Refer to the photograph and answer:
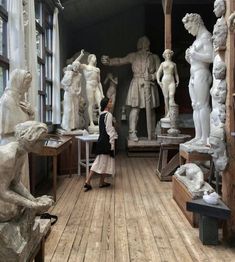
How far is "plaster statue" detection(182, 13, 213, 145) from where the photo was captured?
4250 millimetres

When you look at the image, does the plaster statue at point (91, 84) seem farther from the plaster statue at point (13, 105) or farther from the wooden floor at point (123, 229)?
the plaster statue at point (13, 105)

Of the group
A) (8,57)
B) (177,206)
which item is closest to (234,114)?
(177,206)

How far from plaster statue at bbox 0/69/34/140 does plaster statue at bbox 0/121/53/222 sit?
53.5 inches

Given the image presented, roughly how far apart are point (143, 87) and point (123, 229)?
20.2 feet

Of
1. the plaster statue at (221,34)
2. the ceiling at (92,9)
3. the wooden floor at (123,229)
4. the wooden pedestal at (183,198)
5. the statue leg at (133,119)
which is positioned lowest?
the wooden floor at (123,229)

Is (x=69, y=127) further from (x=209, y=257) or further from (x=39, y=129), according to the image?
(x=39, y=129)

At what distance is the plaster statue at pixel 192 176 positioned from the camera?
369 centimetres

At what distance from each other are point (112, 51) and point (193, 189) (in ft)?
24.8

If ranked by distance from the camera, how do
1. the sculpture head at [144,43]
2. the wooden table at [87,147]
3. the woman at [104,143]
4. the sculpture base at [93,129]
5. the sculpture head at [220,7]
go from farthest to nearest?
the sculpture head at [144,43], the sculpture base at [93,129], the wooden table at [87,147], the woman at [104,143], the sculpture head at [220,7]

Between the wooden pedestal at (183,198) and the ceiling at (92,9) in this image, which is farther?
the ceiling at (92,9)

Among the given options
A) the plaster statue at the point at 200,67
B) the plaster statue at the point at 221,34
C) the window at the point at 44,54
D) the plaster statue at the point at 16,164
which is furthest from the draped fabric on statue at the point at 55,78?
the plaster statue at the point at 16,164

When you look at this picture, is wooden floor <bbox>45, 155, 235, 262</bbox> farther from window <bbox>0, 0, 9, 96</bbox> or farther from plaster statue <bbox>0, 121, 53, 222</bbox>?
window <bbox>0, 0, 9, 96</bbox>

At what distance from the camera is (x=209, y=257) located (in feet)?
9.53

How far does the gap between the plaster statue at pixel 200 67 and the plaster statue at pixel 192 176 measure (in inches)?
19.1
